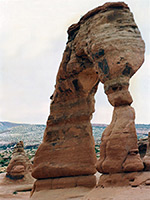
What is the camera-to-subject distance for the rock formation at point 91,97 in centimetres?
804

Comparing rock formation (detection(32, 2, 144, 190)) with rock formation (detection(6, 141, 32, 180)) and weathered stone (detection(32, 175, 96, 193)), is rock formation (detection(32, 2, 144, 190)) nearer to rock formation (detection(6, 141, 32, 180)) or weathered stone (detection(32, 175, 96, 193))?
weathered stone (detection(32, 175, 96, 193))

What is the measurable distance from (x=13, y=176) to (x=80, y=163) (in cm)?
868

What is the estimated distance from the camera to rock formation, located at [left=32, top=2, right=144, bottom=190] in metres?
8.04

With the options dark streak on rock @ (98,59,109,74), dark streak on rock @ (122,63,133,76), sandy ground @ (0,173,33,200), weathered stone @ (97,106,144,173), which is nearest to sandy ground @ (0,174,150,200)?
sandy ground @ (0,173,33,200)

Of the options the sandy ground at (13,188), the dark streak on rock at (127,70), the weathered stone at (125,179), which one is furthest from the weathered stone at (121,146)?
the sandy ground at (13,188)

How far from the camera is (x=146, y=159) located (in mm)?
7855

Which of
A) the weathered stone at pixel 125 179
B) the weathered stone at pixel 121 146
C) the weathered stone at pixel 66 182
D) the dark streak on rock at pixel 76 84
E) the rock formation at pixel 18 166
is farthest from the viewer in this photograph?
the rock formation at pixel 18 166

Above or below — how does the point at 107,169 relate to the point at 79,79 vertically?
below

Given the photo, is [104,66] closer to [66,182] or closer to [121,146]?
[121,146]

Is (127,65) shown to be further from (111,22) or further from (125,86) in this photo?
(111,22)

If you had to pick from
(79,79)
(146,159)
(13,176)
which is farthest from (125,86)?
(13,176)

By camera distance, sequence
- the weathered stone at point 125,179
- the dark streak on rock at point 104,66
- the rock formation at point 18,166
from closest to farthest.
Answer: the weathered stone at point 125,179
the dark streak on rock at point 104,66
the rock formation at point 18,166

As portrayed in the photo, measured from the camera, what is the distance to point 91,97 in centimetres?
1249

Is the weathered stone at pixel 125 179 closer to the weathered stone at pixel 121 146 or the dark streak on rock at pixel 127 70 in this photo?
the weathered stone at pixel 121 146
